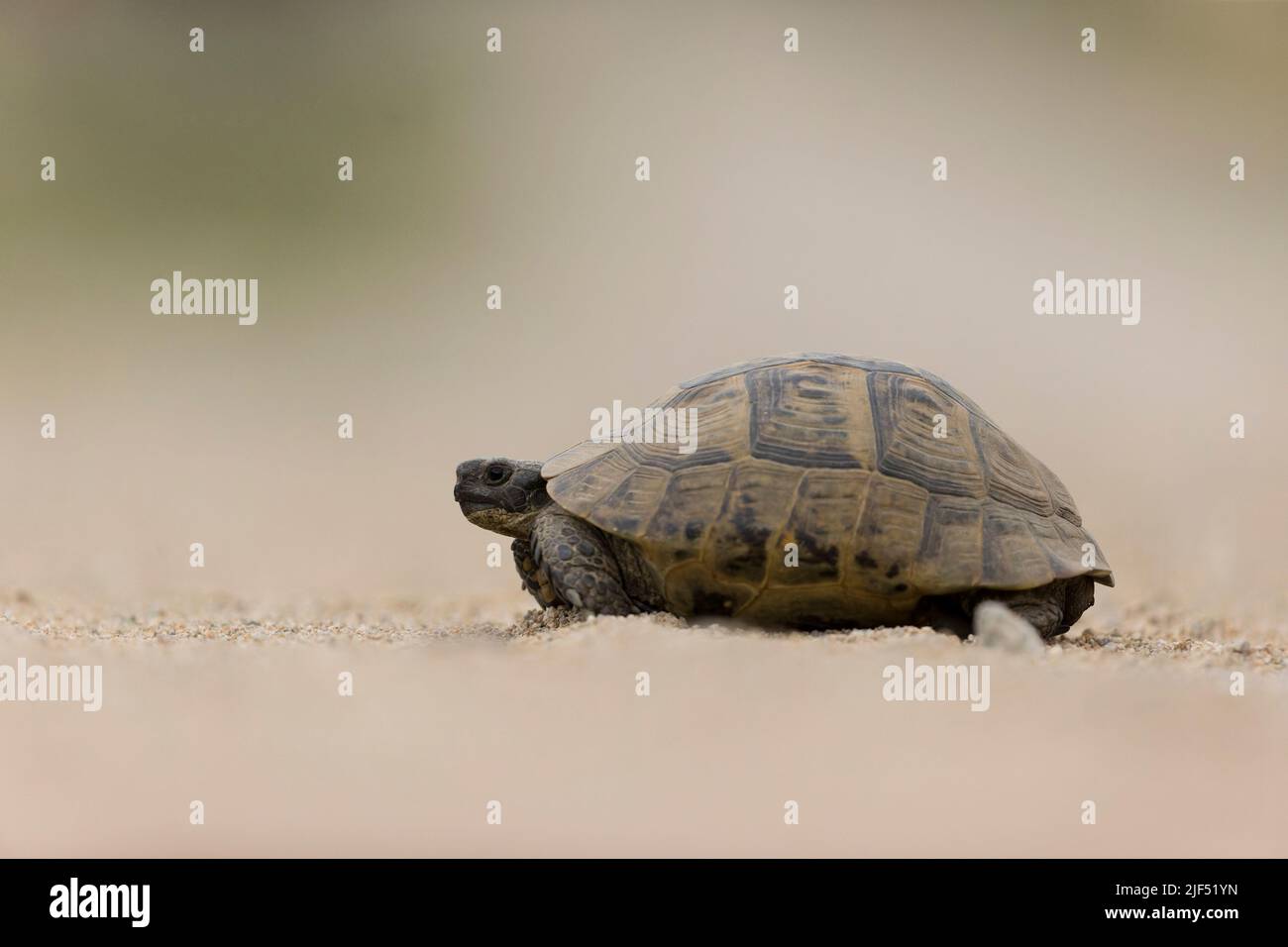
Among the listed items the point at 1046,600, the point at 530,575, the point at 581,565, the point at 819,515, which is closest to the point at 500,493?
the point at 530,575

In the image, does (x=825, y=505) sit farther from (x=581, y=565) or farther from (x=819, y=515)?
(x=581, y=565)

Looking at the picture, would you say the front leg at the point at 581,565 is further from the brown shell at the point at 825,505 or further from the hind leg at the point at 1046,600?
the hind leg at the point at 1046,600

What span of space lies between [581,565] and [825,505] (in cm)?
147

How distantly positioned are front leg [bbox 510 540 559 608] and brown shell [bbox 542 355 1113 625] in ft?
2.40

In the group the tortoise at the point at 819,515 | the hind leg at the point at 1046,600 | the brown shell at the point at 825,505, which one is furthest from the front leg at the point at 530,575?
the hind leg at the point at 1046,600

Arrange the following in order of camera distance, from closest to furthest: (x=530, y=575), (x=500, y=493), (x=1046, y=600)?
(x=1046, y=600) < (x=500, y=493) < (x=530, y=575)

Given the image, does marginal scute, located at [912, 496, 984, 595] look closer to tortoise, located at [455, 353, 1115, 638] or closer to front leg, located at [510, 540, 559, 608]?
tortoise, located at [455, 353, 1115, 638]

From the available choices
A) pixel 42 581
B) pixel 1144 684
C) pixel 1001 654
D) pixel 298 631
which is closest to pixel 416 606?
pixel 298 631

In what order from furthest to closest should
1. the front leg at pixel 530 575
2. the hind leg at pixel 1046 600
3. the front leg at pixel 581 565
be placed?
the front leg at pixel 530 575
the front leg at pixel 581 565
the hind leg at pixel 1046 600

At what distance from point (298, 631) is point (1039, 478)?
15.4 ft

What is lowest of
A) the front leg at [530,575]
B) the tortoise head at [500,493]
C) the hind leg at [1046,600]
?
the hind leg at [1046,600]

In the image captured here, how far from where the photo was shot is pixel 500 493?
289 inches

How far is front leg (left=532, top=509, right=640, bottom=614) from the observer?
21.7ft

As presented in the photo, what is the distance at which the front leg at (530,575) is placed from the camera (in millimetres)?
7309
